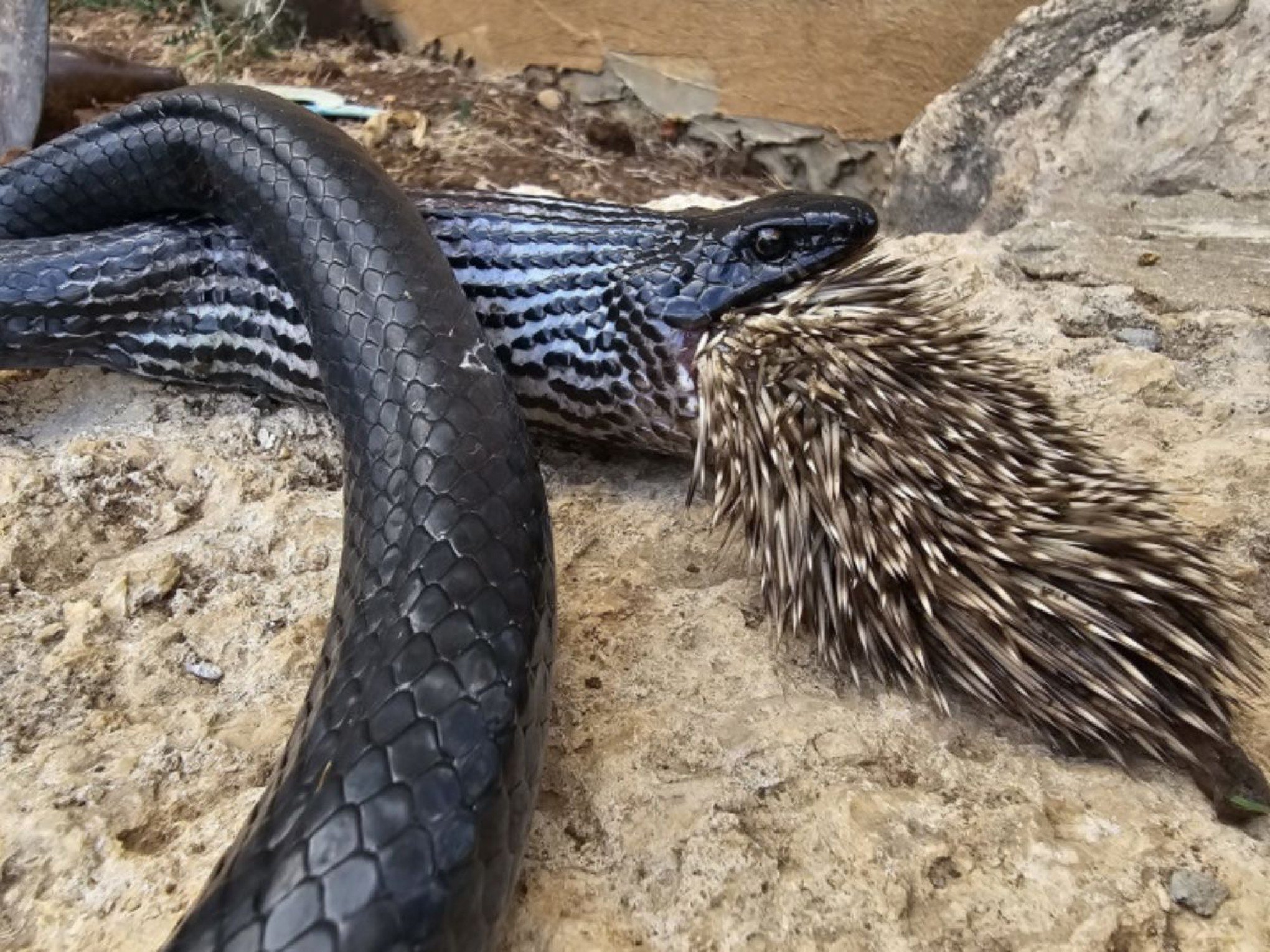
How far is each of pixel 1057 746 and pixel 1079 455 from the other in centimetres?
43

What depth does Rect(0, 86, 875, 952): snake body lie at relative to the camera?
1038 mm

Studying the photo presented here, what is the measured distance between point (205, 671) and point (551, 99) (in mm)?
3750

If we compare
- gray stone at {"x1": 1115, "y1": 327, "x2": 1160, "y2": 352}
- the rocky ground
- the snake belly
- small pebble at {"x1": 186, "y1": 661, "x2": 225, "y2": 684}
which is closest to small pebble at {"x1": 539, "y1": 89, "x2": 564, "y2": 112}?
the snake belly

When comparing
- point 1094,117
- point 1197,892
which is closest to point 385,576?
point 1197,892

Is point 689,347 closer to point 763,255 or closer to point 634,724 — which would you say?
point 763,255

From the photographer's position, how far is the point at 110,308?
214cm

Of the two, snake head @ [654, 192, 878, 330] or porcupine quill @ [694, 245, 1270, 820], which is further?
snake head @ [654, 192, 878, 330]

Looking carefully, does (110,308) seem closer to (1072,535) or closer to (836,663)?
(836,663)

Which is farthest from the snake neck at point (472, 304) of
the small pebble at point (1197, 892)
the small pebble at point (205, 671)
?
the small pebble at point (1197, 892)

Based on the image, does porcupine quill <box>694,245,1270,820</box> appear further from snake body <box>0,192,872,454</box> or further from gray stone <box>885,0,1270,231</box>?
gray stone <box>885,0,1270,231</box>

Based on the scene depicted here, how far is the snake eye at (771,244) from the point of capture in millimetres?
1827

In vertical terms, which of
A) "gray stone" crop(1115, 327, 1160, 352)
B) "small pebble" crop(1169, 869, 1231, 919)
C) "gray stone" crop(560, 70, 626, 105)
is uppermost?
"gray stone" crop(1115, 327, 1160, 352)

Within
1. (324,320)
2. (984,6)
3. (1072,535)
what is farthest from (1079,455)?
(984,6)

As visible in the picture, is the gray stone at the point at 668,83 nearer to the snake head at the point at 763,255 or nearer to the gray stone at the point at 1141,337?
the gray stone at the point at 1141,337
